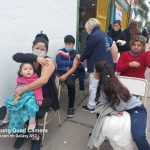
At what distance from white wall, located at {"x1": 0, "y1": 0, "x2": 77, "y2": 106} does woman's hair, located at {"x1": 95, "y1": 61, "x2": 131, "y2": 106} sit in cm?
154

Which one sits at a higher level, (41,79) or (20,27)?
(20,27)

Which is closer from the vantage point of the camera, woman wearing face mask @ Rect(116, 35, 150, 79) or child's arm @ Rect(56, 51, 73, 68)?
woman wearing face mask @ Rect(116, 35, 150, 79)

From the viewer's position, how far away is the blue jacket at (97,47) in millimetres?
4145

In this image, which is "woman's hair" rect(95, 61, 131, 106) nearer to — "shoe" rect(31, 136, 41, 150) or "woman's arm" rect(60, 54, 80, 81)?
"shoe" rect(31, 136, 41, 150)

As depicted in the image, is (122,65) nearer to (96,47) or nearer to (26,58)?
(96,47)

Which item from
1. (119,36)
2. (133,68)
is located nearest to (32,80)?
(133,68)

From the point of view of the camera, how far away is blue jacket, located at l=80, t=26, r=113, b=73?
Result: 4145mm

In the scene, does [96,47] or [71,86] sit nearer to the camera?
[96,47]

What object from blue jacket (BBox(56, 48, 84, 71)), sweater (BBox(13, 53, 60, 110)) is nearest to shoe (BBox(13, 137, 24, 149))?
sweater (BBox(13, 53, 60, 110))

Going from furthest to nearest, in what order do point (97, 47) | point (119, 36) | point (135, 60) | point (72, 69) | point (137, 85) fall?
point (119, 36) → point (72, 69) → point (97, 47) → point (135, 60) → point (137, 85)

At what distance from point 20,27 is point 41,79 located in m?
1.18

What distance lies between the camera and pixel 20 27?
158 inches

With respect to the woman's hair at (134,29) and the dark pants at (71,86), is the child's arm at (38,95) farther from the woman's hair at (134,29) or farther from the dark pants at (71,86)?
the woman's hair at (134,29)

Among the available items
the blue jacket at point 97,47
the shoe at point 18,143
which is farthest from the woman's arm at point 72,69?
the shoe at point 18,143
